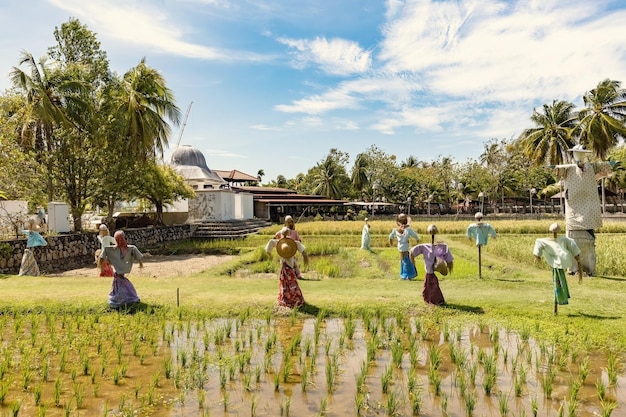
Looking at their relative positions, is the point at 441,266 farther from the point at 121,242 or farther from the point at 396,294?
the point at 121,242

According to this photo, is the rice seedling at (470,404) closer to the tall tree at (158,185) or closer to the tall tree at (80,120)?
the tall tree at (80,120)

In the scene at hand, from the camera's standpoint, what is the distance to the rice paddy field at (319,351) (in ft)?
13.9

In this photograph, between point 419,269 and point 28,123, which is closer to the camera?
point 419,269

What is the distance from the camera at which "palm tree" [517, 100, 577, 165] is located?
37406mm

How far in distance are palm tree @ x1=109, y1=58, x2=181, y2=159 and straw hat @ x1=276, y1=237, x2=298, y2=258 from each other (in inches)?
664

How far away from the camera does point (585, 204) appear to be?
1041 cm

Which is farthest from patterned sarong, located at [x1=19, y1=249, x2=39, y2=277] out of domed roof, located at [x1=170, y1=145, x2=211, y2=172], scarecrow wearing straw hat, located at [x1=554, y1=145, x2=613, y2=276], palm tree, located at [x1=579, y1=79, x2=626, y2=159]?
palm tree, located at [x1=579, y1=79, x2=626, y2=159]

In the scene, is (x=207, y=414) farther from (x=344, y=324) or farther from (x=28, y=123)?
(x=28, y=123)

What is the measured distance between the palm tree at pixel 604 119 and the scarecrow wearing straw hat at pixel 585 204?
2703 centimetres

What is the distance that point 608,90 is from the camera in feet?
111

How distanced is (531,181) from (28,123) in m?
49.7

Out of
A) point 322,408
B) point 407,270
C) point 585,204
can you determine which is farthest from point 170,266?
point 585,204

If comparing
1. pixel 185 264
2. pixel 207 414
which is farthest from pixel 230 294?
pixel 185 264

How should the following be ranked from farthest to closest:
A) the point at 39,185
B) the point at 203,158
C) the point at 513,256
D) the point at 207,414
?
the point at 203,158 < the point at 39,185 < the point at 513,256 < the point at 207,414
